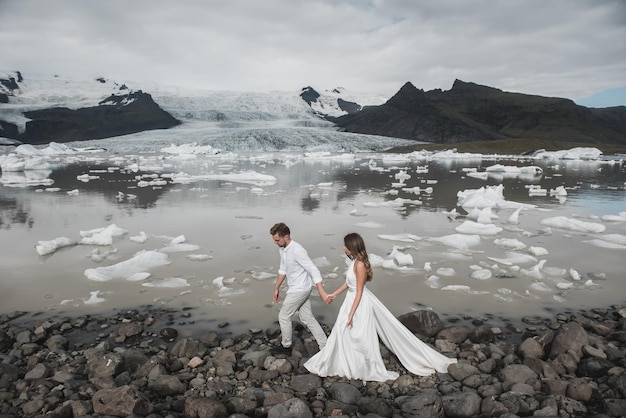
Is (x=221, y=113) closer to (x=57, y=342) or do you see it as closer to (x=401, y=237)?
(x=401, y=237)

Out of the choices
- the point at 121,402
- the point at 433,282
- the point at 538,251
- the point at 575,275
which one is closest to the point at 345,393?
the point at 121,402

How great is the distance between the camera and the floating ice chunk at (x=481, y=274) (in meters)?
9.56

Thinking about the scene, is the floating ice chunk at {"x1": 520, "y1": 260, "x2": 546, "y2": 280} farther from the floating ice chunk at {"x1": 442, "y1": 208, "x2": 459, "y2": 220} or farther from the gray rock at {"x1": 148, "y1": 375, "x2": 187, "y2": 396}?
the gray rock at {"x1": 148, "y1": 375, "x2": 187, "y2": 396}

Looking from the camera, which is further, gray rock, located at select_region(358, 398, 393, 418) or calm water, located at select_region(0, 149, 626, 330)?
calm water, located at select_region(0, 149, 626, 330)

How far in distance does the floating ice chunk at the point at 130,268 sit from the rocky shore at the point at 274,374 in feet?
6.69

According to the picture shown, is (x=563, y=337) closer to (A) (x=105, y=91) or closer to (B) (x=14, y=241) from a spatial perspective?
(B) (x=14, y=241)

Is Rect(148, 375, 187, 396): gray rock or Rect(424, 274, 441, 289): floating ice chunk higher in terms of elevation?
Rect(424, 274, 441, 289): floating ice chunk

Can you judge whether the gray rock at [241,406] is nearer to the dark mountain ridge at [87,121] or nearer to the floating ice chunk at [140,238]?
the floating ice chunk at [140,238]

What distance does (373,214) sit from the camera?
693 inches

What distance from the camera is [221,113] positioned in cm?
12112

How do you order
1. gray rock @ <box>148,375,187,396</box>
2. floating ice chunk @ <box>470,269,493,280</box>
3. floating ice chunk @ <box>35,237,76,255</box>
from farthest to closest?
floating ice chunk @ <box>35,237,76,255</box>
floating ice chunk @ <box>470,269,493,280</box>
gray rock @ <box>148,375,187,396</box>

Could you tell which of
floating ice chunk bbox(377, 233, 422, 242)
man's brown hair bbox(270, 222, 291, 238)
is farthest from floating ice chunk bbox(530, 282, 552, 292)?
man's brown hair bbox(270, 222, 291, 238)

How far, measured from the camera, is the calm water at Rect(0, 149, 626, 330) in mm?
8219

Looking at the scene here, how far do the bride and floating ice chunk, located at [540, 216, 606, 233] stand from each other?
1122cm
